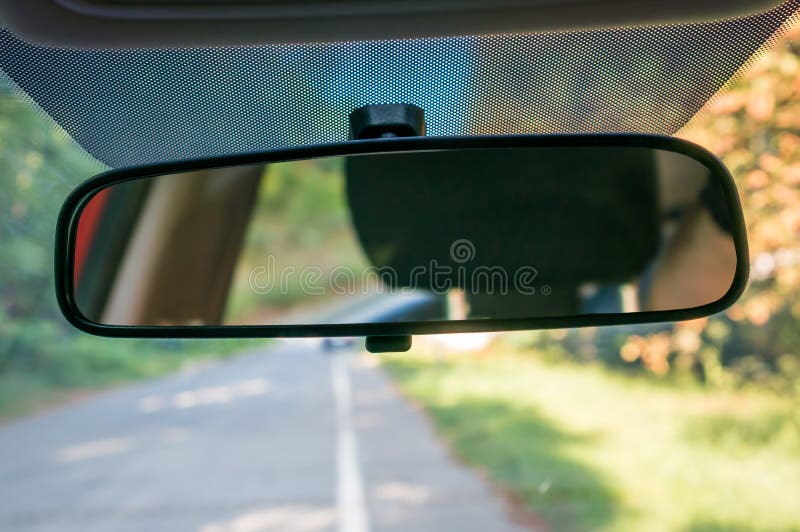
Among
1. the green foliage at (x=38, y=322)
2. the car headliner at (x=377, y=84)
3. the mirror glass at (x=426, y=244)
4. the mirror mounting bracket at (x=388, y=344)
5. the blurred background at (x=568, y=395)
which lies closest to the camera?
the car headliner at (x=377, y=84)

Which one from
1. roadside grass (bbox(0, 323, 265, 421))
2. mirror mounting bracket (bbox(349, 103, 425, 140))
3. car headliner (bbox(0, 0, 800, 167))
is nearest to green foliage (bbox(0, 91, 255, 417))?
roadside grass (bbox(0, 323, 265, 421))

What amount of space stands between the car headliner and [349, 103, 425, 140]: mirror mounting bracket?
0.02 metres

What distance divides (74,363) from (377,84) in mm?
14618

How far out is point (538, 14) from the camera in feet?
3.82

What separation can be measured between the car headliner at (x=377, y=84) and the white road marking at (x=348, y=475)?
4.77 meters

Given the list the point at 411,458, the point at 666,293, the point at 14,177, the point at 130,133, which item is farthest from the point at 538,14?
the point at 14,177

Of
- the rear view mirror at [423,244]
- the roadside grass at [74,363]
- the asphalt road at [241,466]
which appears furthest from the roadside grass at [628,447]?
the roadside grass at [74,363]

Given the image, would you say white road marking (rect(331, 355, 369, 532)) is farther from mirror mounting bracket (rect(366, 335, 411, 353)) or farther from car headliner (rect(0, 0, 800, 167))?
car headliner (rect(0, 0, 800, 167))

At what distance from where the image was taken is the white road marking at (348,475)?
590 centimetres

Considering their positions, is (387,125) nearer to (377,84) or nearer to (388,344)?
(377,84)

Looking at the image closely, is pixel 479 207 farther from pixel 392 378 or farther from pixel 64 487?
pixel 392 378

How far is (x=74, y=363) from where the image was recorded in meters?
14.4

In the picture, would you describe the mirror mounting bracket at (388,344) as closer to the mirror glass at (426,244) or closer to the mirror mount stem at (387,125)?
the mirror mount stem at (387,125)

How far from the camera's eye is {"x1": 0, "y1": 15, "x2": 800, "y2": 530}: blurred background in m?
5.75
